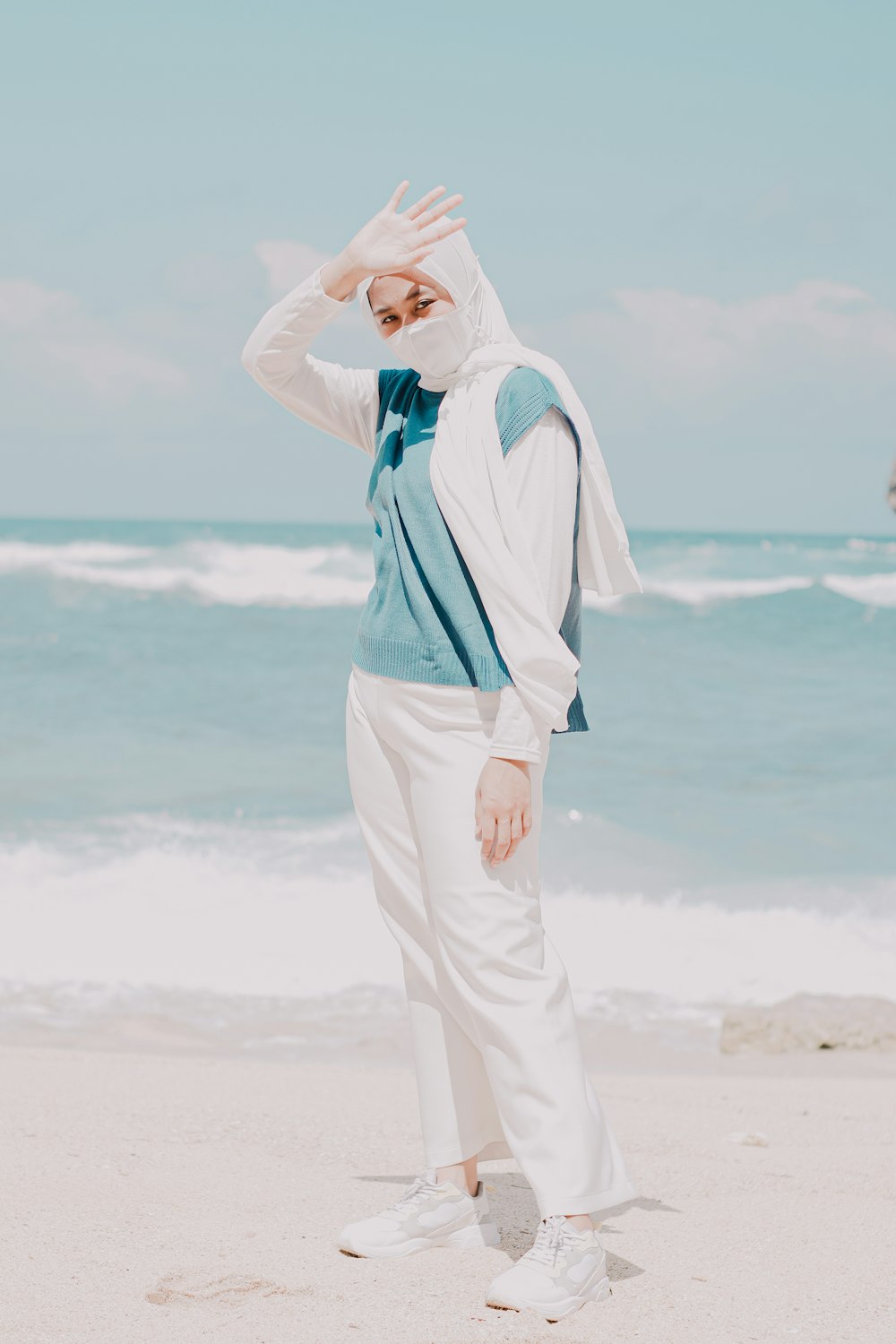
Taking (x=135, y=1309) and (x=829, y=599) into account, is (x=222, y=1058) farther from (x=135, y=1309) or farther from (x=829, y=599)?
(x=829, y=599)

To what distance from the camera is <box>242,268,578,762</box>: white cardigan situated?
2.20 metres

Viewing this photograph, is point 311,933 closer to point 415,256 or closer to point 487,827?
point 487,827

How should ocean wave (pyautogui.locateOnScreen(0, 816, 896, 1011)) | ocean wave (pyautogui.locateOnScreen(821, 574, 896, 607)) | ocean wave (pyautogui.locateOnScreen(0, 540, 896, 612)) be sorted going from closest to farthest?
ocean wave (pyautogui.locateOnScreen(0, 816, 896, 1011)) → ocean wave (pyautogui.locateOnScreen(0, 540, 896, 612)) → ocean wave (pyautogui.locateOnScreen(821, 574, 896, 607))

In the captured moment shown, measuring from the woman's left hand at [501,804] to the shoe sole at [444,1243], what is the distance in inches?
31.5

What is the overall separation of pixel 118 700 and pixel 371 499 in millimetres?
11268

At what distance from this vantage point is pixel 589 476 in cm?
231

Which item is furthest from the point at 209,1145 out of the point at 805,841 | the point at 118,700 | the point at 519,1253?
the point at 118,700

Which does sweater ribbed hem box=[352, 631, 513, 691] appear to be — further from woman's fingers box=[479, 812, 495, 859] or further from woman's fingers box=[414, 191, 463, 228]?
woman's fingers box=[414, 191, 463, 228]

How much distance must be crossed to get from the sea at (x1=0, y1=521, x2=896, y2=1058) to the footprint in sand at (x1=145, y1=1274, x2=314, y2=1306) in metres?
2.71

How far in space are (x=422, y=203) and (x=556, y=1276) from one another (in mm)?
1888

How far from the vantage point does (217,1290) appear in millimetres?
2201

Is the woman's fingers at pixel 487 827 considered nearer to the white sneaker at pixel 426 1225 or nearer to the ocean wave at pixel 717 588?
the white sneaker at pixel 426 1225

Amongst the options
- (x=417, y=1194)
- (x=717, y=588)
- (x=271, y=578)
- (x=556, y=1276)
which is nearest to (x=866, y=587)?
(x=717, y=588)

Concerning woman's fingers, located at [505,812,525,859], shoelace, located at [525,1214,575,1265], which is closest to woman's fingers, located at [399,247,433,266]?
woman's fingers, located at [505,812,525,859]
